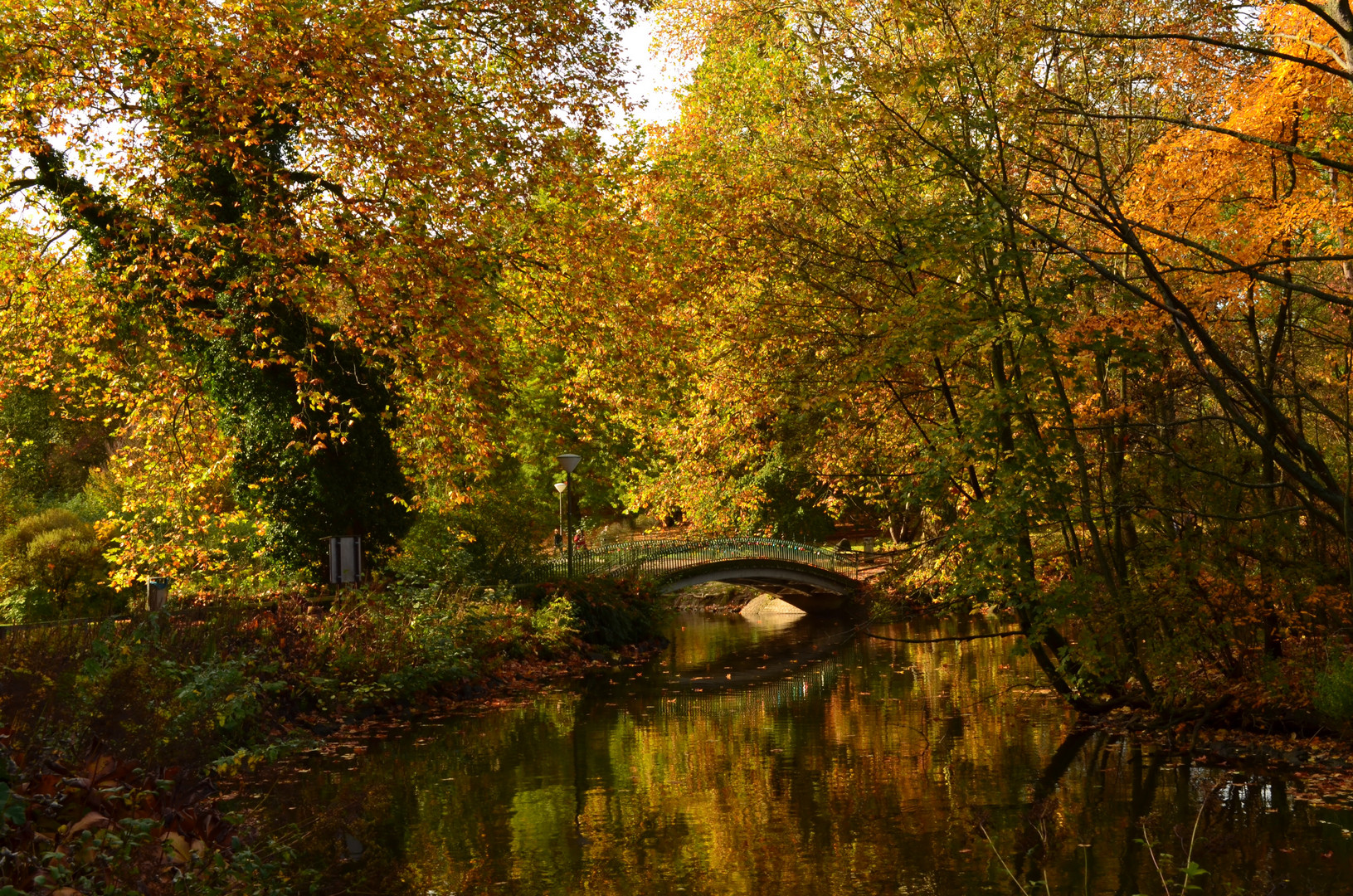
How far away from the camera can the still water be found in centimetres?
807

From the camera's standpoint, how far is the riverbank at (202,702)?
19.5 ft

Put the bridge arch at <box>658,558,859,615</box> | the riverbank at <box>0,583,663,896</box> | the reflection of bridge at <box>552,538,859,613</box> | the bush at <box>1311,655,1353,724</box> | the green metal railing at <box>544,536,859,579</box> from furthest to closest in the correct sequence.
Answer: the bridge arch at <box>658,558,859,615</box> → the reflection of bridge at <box>552,538,859,613</box> → the green metal railing at <box>544,536,859,579</box> → the bush at <box>1311,655,1353,724</box> → the riverbank at <box>0,583,663,896</box>

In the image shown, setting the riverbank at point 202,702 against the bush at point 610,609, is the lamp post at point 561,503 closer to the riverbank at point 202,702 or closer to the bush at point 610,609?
the bush at point 610,609

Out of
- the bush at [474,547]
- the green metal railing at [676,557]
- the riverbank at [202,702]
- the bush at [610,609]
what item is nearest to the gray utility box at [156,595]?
the riverbank at [202,702]

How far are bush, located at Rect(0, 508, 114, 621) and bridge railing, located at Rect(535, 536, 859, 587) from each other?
8.76 metres

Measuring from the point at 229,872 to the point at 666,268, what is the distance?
15.1 m

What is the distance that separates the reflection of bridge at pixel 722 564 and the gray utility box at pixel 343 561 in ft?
25.3

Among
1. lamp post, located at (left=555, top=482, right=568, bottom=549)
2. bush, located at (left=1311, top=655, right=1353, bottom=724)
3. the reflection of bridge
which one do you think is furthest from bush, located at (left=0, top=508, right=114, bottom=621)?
bush, located at (left=1311, top=655, right=1353, bottom=724)

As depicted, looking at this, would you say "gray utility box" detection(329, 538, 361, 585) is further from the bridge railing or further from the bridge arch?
the bridge arch

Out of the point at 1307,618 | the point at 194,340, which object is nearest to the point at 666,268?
the point at 194,340

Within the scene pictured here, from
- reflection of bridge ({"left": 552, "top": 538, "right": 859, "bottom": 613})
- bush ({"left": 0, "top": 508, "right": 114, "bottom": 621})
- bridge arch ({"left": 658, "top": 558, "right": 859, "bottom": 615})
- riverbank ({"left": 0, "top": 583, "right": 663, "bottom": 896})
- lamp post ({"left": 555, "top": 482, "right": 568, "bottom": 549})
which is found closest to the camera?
riverbank ({"left": 0, "top": 583, "right": 663, "bottom": 896})

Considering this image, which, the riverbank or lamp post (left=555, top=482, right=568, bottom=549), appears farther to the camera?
lamp post (left=555, top=482, right=568, bottom=549)

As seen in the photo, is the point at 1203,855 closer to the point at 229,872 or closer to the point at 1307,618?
the point at 1307,618

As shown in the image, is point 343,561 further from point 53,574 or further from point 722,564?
point 722,564
